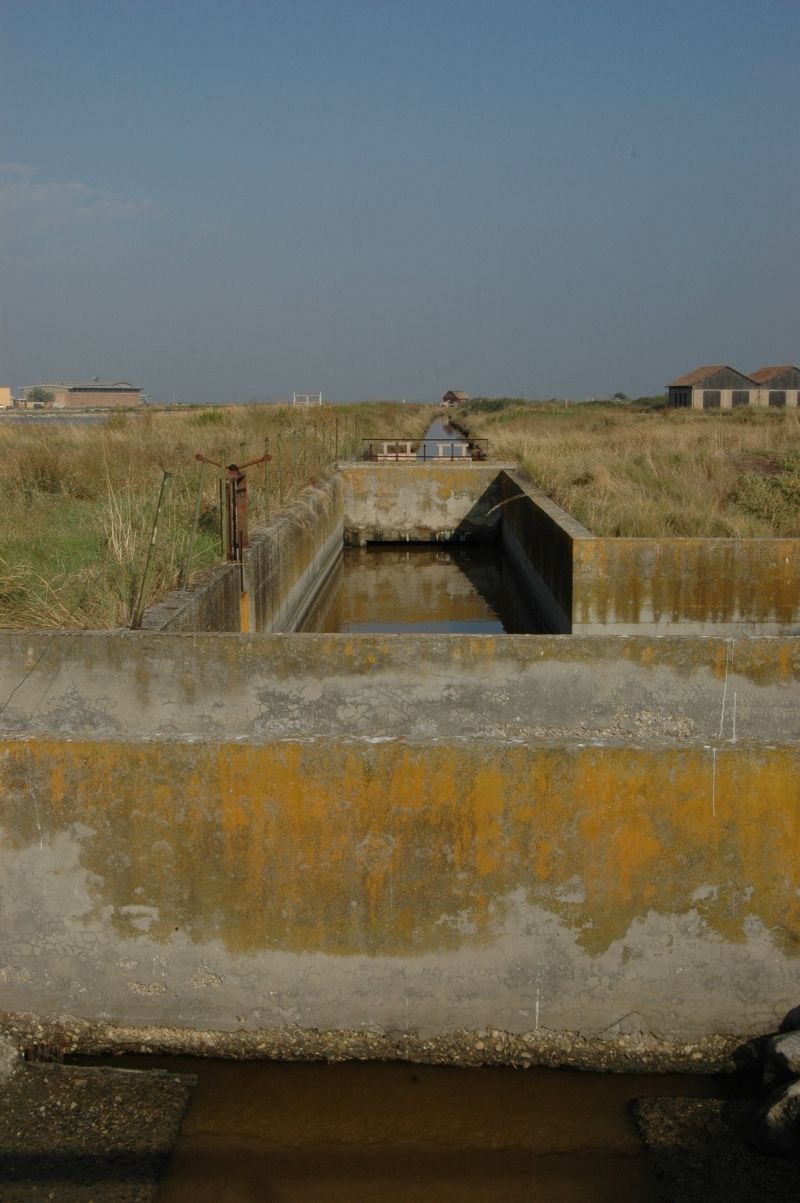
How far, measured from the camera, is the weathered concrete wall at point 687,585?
30.3ft

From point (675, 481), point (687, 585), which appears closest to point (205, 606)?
point (687, 585)

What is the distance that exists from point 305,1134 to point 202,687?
237 centimetres

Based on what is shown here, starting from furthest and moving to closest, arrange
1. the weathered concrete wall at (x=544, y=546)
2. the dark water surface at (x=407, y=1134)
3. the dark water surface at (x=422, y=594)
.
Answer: the dark water surface at (x=422, y=594) → the weathered concrete wall at (x=544, y=546) → the dark water surface at (x=407, y=1134)

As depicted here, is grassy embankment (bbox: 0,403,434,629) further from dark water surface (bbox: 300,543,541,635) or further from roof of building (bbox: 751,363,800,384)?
roof of building (bbox: 751,363,800,384)

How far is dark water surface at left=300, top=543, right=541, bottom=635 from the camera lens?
42.2ft

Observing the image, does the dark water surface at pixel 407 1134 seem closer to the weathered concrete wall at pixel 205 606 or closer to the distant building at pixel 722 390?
the weathered concrete wall at pixel 205 606

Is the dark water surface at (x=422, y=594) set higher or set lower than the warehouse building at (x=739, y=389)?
lower

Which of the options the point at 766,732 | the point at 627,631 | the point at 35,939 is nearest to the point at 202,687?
the point at 35,939

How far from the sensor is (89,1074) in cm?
346

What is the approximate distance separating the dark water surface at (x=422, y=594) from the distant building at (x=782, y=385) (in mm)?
47716

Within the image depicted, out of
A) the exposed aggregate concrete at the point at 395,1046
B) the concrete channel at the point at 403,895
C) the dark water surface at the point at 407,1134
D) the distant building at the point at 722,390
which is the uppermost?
the distant building at the point at 722,390

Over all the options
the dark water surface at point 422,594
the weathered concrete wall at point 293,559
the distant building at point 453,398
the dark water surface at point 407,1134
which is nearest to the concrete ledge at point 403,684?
the dark water surface at point 407,1134

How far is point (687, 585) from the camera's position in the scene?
9.41 meters

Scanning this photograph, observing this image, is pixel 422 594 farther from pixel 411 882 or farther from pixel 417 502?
pixel 411 882
